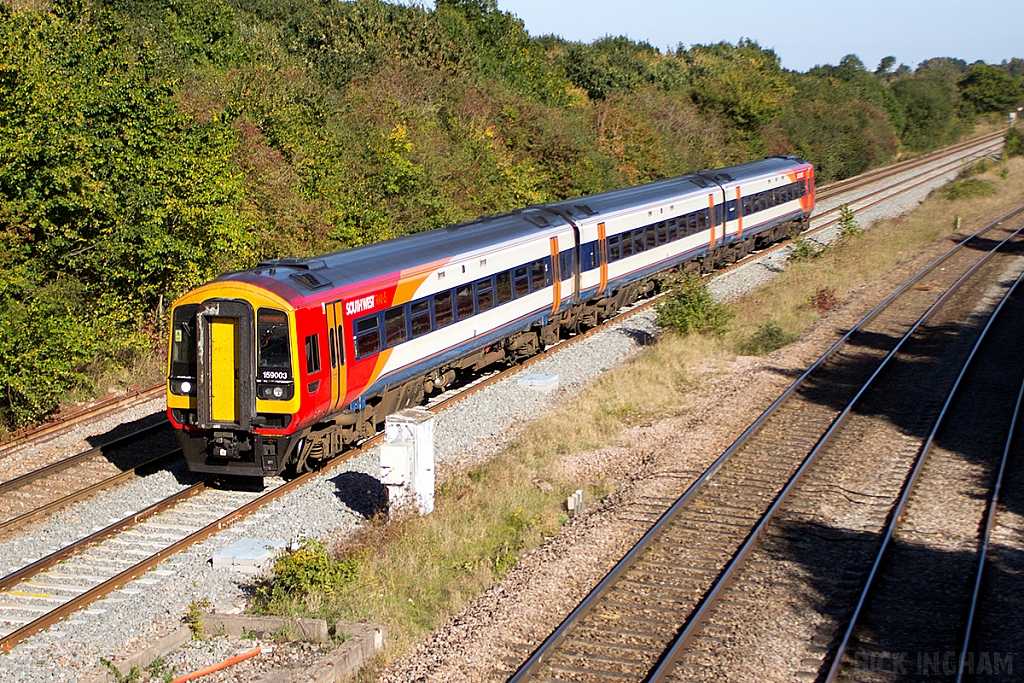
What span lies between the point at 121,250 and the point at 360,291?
6726 millimetres

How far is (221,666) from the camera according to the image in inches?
356

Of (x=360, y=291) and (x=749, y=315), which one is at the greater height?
(x=360, y=291)

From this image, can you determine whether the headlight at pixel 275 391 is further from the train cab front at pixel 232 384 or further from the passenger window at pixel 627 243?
the passenger window at pixel 627 243

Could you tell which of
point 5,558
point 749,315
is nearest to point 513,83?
point 749,315

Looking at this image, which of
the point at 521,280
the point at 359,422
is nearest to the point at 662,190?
the point at 521,280

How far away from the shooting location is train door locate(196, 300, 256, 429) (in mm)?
→ 13203

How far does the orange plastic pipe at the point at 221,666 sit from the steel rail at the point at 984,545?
6.20m

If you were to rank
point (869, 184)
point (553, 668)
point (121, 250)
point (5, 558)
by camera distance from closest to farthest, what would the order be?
point (553, 668) → point (5, 558) → point (121, 250) → point (869, 184)

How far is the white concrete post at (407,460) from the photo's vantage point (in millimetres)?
12625

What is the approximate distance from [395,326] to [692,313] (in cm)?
967

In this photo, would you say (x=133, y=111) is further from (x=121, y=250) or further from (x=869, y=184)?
(x=869, y=184)

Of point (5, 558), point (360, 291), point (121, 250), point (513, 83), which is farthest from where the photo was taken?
point (513, 83)

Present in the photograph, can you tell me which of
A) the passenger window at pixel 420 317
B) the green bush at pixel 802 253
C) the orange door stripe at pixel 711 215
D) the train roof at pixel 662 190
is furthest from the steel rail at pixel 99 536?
the green bush at pixel 802 253

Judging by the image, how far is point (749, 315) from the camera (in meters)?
25.1
